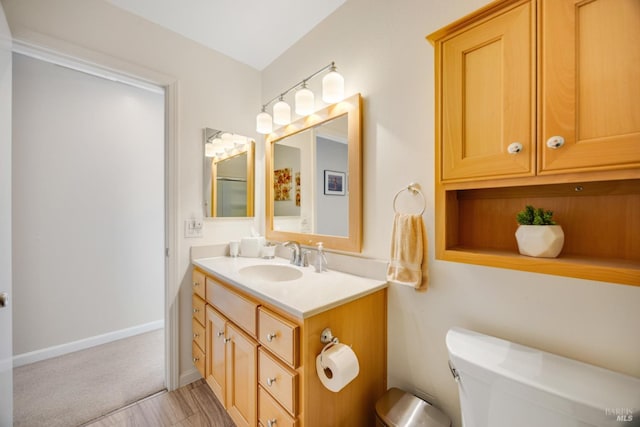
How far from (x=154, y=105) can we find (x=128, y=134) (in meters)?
0.40

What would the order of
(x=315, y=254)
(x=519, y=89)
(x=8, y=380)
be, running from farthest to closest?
(x=315, y=254)
(x=8, y=380)
(x=519, y=89)

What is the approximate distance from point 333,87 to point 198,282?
1532mm

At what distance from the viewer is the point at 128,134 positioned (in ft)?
7.89

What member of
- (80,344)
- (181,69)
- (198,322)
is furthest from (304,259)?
(80,344)

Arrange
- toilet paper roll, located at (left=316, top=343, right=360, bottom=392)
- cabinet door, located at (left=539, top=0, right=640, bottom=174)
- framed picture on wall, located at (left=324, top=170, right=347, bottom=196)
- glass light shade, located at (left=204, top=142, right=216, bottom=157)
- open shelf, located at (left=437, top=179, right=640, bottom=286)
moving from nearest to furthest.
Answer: cabinet door, located at (left=539, top=0, right=640, bottom=174), open shelf, located at (left=437, top=179, right=640, bottom=286), toilet paper roll, located at (left=316, top=343, right=360, bottom=392), framed picture on wall, located at (left=324, top=170, right=347, bottom=196), glass light shade, located at (left=204, top=142, right=216, bottom=157)

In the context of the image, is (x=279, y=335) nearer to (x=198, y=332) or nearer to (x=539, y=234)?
(x=539, y=234)

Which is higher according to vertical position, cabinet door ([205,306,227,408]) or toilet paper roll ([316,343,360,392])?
toilet paper roll ([316,343,360,392])

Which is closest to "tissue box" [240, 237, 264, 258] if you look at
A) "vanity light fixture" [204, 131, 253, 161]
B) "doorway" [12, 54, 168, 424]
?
"doorway" [12, 54, 168, 424]

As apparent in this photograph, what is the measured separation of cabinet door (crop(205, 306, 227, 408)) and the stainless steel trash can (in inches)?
34.0

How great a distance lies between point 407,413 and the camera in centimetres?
105

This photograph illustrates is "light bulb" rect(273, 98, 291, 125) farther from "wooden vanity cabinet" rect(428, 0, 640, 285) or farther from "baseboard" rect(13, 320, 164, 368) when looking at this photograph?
"baseboard" rect(13, 320, 164, 368)

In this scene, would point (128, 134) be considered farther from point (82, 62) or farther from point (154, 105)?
point (82, 62)

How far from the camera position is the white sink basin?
160cm

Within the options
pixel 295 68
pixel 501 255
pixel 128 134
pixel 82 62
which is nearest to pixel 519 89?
pixel 501 255
